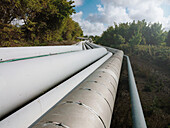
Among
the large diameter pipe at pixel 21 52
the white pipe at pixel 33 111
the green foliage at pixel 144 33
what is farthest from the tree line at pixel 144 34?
the white pipe at pixel 33 111

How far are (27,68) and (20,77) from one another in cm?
15

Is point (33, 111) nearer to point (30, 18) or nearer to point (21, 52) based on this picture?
point (21, 52)

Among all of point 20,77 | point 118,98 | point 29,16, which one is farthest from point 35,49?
point 29,16

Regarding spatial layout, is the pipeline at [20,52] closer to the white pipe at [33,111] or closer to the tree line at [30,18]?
the white pipe at [33,111]

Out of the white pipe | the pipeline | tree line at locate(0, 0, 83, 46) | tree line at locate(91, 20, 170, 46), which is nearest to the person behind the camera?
the white pipe

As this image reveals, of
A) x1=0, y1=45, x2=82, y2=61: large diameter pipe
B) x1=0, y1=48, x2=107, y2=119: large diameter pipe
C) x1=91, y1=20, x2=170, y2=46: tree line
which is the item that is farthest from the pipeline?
x1=91, y1=20, x2=170, y2=46: tree line

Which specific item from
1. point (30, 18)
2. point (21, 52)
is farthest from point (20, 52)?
point (30, 18)

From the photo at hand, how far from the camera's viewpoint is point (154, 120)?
2.56 meters

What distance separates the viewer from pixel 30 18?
10344 mm

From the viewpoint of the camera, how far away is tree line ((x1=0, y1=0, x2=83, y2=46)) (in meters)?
7.85

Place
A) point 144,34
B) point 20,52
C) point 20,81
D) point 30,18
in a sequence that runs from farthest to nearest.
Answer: point 144,34 < point 30,18 < point 20,52 < point 20,81

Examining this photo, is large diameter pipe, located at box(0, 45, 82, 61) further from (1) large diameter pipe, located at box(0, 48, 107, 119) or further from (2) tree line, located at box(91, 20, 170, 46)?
(2) tree line, located at box(91, 20, 170, 46)

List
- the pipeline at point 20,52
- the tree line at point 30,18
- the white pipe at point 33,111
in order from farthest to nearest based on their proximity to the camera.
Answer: the tree line at point 30,18, the pipeline at point 20,52, the white pipe at point 33,111

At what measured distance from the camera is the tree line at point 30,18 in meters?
7.85
